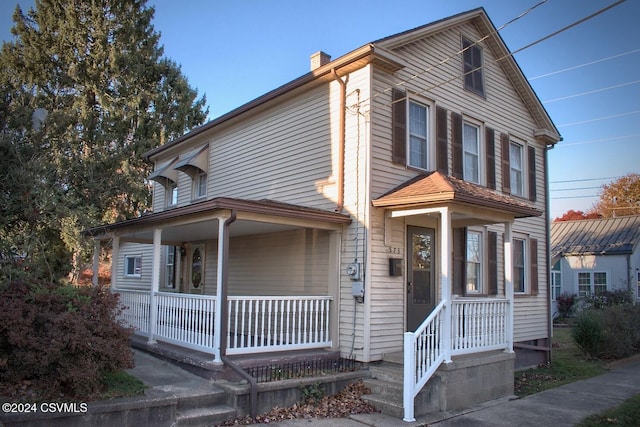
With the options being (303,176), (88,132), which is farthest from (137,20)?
(303,176)

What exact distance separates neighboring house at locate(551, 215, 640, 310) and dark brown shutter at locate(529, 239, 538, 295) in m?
11.3

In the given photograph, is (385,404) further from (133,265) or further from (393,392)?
(133,265)

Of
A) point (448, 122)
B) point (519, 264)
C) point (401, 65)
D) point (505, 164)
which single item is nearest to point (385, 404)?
point (401, 65)

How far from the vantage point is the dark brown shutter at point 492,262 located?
12.0 m

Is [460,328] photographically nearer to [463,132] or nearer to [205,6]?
[463,132]

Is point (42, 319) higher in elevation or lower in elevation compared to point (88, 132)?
lower

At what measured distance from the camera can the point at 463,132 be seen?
38.3 feet

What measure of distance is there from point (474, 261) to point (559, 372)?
3393mm

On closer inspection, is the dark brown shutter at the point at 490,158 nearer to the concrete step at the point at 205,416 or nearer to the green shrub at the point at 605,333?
the green shrub at the point at 605,333

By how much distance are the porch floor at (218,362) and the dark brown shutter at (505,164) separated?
21.4 ft

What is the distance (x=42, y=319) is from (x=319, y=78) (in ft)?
21.2

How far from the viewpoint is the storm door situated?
388 inches

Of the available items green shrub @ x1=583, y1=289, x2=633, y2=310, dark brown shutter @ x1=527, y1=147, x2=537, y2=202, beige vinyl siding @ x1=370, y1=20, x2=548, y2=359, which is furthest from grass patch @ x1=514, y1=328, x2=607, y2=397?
dark brown shutter @ x1=527, y1=147, x2=537, y2=202

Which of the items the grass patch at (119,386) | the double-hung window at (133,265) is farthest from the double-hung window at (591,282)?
the grass patch at (119,386)
